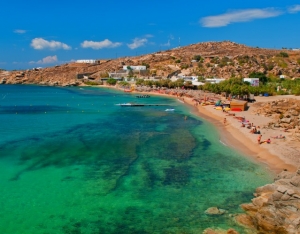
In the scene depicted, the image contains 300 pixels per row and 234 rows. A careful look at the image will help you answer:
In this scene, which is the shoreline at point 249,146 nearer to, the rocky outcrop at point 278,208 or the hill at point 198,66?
the rocky outcrop at point 278,208

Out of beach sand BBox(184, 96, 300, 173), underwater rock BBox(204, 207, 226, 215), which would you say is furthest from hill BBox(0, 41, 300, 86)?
underwater rock BBox(204, 207, 226, 215)

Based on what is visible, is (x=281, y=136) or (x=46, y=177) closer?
(x=46, y=177)

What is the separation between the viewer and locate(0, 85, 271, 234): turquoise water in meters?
16.1

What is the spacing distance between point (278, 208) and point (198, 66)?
119 meters

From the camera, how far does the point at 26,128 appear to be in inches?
1640

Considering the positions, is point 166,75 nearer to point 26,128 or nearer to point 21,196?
point 26,128

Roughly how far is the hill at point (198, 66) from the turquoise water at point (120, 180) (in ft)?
267

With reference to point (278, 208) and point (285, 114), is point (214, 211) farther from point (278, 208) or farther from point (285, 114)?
point (285, 114)

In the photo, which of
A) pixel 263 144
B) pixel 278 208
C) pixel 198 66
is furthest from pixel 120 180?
pixel 198 66

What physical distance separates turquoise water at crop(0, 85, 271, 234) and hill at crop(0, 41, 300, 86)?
81388 millimetres

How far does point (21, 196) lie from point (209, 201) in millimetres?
11284


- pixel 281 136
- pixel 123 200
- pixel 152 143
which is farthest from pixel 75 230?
pixel 281 136

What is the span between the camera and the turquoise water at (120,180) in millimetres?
16125

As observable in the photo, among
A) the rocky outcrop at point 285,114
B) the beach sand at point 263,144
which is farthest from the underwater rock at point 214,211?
the rocky outcrop at point 285,114
